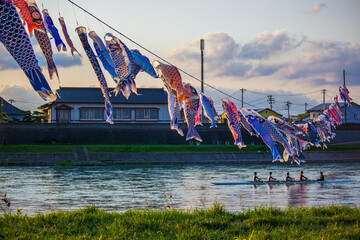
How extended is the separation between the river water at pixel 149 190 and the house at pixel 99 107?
74.6ft

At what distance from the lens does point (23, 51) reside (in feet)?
30.6

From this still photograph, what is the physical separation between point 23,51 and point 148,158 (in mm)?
46005

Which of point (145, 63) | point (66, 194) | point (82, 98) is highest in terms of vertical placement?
point (82, 98)

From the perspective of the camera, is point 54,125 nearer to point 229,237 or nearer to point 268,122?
point 268,122

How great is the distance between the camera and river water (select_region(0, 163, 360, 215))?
24031mm

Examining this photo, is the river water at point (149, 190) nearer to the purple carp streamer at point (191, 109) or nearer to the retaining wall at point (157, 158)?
the retaining wall at point (157, 158)

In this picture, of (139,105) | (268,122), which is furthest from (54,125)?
(268,122)

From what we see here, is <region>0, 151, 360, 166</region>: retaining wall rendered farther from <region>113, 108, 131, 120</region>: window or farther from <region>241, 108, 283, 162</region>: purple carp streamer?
<region>241, 108, 283, 162</region>: purple carp streamer

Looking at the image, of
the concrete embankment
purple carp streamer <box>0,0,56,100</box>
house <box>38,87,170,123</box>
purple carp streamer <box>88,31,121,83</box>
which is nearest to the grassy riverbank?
the concrete embankment

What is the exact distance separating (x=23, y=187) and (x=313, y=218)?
77.7ft

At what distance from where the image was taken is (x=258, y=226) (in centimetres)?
1178

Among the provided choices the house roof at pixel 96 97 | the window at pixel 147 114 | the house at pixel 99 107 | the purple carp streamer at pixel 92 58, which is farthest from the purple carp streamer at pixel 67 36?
the window at pixel 147 114

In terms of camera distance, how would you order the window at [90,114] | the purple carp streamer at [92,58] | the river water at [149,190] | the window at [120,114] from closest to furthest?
the purple carp streamer at [92,58]
the river water at [149,190]
the window at [90,114]
the window at [120,114]

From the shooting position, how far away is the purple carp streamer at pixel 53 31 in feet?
32.7
